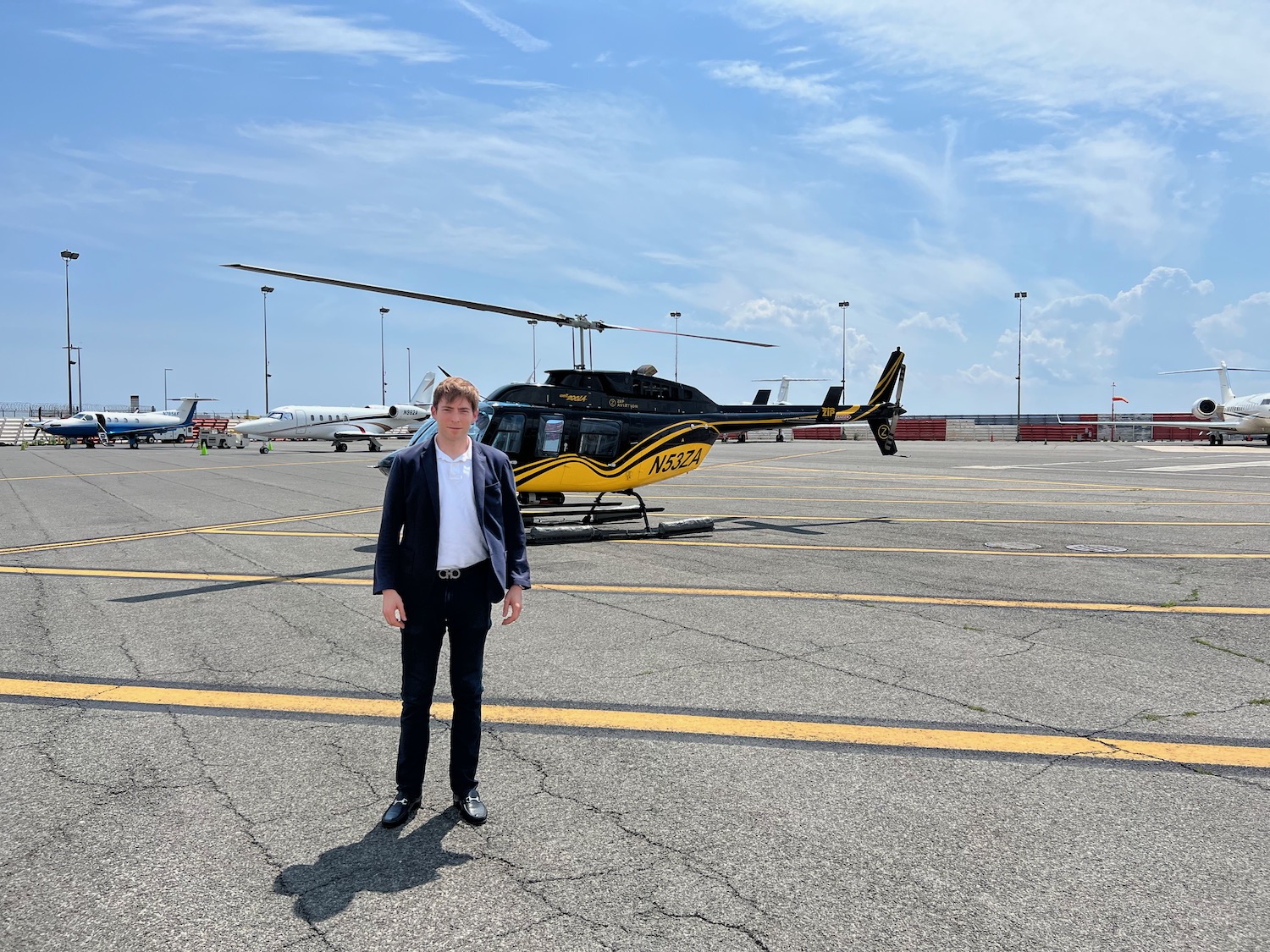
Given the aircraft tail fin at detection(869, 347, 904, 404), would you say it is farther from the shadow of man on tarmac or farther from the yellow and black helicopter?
the shadow of man on tarmac

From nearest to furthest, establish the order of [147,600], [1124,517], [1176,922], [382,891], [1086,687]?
[1176,922]
[382,891]
[1086,687]
[147,600]
[1124,517]

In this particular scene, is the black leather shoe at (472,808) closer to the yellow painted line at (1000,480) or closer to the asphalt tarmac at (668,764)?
the asphalt tarmac at (668,764)

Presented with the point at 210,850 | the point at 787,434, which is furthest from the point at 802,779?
the point at 787,434

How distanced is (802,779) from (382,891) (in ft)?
6.98

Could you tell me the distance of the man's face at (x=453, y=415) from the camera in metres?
3.88

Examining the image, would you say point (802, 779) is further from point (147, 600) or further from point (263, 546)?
point (263, 546)

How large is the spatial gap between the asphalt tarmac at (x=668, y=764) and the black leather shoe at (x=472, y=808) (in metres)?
0.08

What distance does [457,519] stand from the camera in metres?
3.89

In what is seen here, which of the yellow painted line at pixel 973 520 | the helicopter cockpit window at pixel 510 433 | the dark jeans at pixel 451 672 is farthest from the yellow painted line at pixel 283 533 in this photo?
the dark jeans at pixel 451 672

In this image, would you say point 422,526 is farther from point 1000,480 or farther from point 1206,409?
point 1206,409

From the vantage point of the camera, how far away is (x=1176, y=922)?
3012 mm

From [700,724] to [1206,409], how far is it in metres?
62.4

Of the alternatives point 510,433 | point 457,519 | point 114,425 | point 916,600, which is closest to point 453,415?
point 457,519

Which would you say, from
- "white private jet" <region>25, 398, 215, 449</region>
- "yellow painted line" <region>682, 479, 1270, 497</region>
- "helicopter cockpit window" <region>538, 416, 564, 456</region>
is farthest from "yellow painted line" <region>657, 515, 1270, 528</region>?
"white private jet" <region>25, 398, 215, 449</region>
